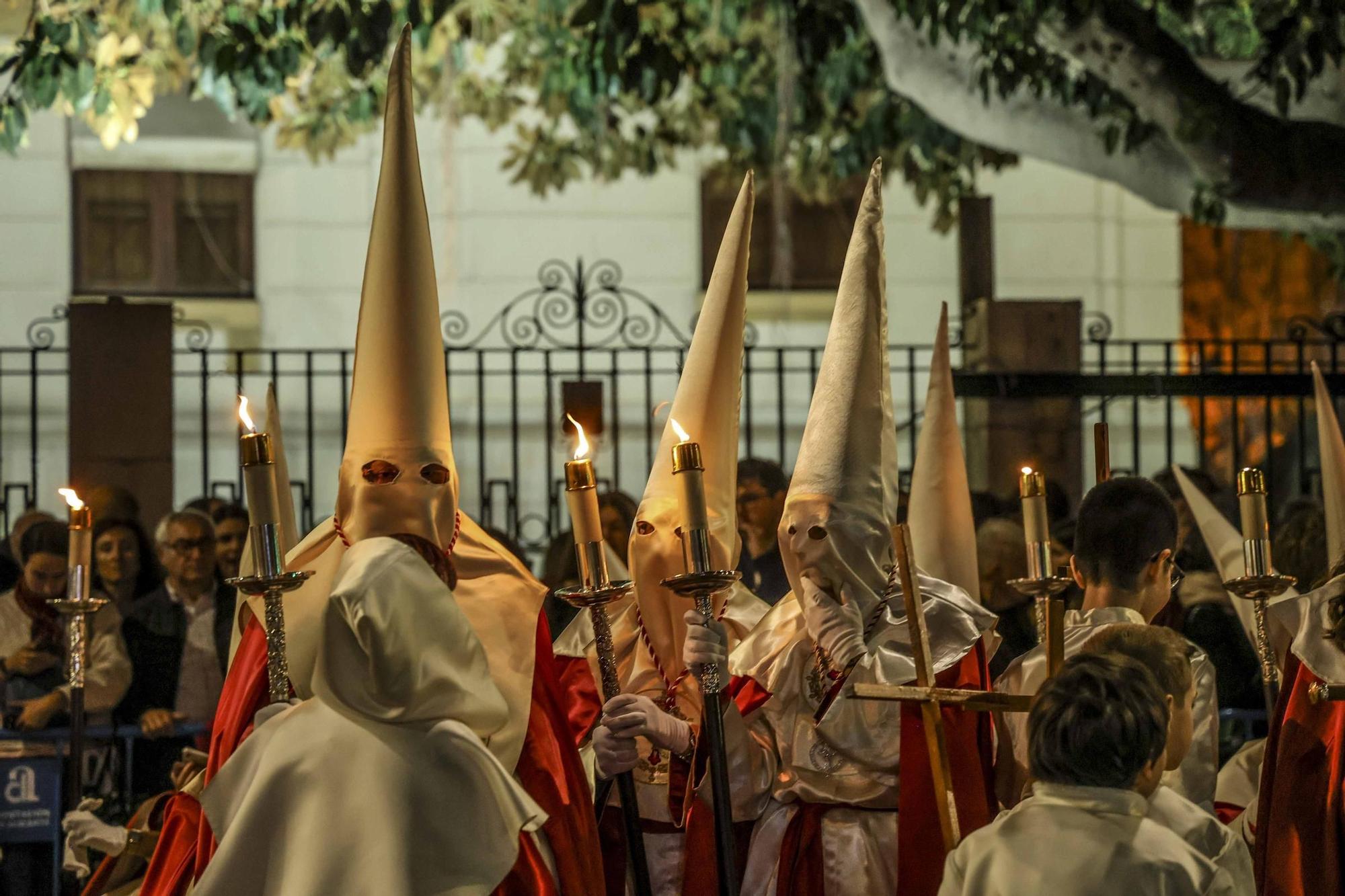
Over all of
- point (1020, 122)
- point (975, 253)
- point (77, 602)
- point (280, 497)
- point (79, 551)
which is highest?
point (1020, 122)

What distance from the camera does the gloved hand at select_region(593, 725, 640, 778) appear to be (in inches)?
168

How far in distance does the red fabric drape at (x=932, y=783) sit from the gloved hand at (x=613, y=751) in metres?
0.63

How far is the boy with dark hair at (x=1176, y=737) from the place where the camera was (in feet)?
11.5

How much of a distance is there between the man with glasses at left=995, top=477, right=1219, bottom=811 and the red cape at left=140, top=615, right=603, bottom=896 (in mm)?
1023

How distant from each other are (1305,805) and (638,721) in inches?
65.8

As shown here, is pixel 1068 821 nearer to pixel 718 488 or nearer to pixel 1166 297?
pixel 718 488

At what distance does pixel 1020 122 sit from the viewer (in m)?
10.6

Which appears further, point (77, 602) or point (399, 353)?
point (77, 602)

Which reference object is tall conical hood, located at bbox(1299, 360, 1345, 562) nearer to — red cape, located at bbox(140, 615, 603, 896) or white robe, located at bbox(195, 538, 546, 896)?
red cape, located at bbox(140, 615, 603, 896)

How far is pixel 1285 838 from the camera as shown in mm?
4633

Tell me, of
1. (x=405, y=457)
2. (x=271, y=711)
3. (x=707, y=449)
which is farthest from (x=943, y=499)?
(x=271, y=711)

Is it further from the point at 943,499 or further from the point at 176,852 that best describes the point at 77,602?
the point at 943,499

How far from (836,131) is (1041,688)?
9483 millimetres

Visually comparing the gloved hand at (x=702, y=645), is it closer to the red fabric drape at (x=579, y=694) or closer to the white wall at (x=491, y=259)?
the red fabric drape at (x=579, y=694)
